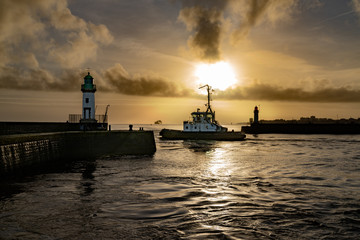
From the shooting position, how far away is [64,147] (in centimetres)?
2144

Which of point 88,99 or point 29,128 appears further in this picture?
point 88,99

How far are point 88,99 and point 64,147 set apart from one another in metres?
17.9

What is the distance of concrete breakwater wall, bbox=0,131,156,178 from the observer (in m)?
14.4

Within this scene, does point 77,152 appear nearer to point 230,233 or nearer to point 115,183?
point 115,183

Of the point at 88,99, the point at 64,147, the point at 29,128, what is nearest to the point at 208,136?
the point at 88,99

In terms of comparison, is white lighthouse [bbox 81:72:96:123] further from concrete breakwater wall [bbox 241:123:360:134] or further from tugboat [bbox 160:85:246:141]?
concrete breakwater wall [bbox 241:123:360:134]

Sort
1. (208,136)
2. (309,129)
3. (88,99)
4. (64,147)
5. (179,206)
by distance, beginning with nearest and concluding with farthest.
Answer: (179,206) < (64,147) < (88,99) < (208,136) < (309,129)

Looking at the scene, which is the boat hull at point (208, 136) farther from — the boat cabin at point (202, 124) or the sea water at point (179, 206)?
the sea water at point (179, 206)

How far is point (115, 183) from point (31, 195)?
12.2 feet

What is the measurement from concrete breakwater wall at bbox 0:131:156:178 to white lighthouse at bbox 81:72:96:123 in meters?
13.8

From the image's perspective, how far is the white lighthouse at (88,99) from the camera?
125ft

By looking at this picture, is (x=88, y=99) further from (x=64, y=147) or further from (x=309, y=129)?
(x=309, y=129)

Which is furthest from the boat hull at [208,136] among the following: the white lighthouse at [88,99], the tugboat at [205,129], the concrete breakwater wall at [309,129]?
the concrete breakwater wall at [309,129]

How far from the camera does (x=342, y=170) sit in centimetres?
1841
